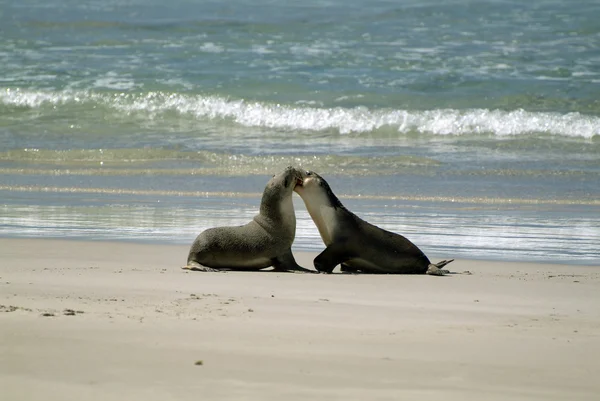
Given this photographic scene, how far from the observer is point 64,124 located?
1922cm

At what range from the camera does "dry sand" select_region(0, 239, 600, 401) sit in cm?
361

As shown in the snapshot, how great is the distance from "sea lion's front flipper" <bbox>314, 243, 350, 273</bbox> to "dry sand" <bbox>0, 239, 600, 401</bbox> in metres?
0.41

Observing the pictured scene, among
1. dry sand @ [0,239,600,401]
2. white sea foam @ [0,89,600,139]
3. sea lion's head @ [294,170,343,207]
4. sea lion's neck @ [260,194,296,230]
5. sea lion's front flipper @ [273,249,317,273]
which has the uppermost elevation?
white sea foam @ [0,89,600,139]

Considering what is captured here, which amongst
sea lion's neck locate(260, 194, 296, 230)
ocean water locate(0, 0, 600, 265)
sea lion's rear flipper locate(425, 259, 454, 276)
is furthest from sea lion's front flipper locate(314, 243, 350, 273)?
ocean water locate(0, 0, 600, 265)

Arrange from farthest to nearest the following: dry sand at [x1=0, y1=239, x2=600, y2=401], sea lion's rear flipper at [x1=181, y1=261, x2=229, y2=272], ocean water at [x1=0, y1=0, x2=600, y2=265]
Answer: ocean water at [x1=0, y1=0, x2=600, y2=265] < sea lion's rear flipper at [x1=181, y1=261, x2=229, y2=272] < dry sand at [x1=0, y1=239, x2=600, y2=401]

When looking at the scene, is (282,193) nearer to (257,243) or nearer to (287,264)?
(257,243)

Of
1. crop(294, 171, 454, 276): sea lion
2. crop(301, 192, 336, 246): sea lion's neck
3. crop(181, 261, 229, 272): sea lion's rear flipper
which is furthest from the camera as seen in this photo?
crop(301, 192, 336, 246): sea lion's neck

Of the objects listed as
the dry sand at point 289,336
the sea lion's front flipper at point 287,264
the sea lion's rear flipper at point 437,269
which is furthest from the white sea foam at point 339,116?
the dry sand at point 289,336

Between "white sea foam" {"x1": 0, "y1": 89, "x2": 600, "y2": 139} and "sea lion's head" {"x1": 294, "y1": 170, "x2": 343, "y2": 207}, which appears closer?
"sea lion's head" {"x1": 294, "y1": 170, "x2": 343, "y2": 207}

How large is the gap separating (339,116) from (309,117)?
57 cm

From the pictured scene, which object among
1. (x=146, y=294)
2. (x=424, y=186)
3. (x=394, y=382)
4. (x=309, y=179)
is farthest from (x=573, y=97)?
(x=394, y=382)

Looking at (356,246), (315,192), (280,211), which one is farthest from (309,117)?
(356,246)

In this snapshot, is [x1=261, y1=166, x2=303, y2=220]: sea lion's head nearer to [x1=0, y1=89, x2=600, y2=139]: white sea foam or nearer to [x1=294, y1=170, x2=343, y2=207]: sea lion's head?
[x1=294, y1=170, x2=343, y2=207]: sea lion's head

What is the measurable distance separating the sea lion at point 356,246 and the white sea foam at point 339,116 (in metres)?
10.6
